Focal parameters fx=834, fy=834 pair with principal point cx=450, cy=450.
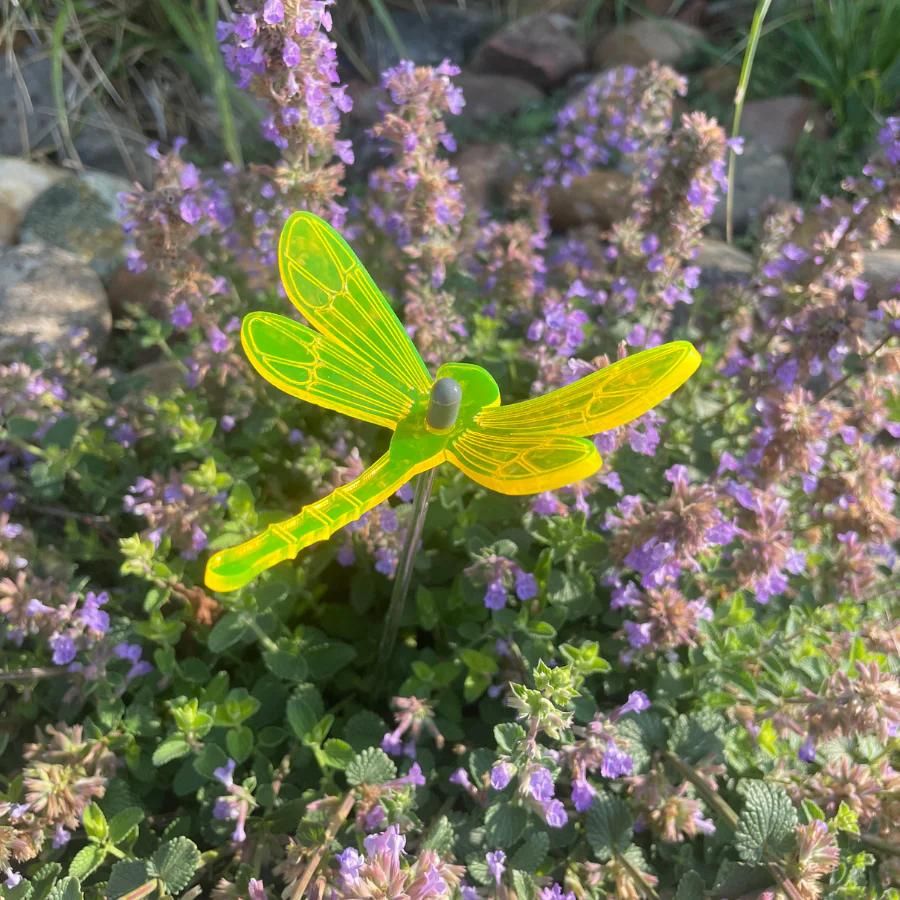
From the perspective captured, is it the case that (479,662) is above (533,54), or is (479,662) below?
below

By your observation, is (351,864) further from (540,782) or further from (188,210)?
(188,210)

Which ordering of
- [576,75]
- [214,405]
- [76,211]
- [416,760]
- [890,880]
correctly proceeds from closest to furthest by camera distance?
[890,880] → [416,760] → [214,405] → [76,211] → [576,75]

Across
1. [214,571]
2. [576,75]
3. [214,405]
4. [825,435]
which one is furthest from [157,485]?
[576,75]

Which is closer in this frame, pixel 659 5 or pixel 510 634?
pixel 510 634

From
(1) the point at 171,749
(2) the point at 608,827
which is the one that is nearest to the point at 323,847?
(1) the point at 171,749

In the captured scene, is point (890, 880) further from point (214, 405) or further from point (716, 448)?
point (214, 405)

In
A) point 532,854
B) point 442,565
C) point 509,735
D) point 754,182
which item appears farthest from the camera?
point 754,182

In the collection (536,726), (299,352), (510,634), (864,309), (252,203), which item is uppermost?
(299,352)
